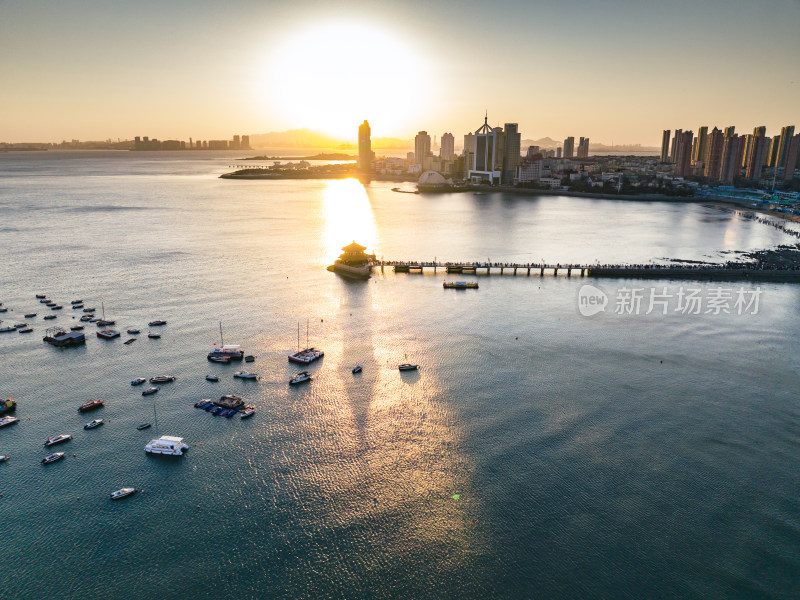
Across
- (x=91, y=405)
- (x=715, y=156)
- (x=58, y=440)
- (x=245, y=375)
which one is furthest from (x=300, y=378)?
(x=715, y=156)

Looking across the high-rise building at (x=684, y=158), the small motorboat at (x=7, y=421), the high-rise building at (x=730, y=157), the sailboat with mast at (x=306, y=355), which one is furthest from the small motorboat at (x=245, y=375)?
the high-rise building at (x=684, y=158)

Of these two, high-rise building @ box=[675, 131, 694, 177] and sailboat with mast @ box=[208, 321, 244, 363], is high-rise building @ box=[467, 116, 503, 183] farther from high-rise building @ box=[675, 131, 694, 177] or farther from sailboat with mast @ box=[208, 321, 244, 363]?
sailboat with mast @ box=[208, 321, 244, 363]

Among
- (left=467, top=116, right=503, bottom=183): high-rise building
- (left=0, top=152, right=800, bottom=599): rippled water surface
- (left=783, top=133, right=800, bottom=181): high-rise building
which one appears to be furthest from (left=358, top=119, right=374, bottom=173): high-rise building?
(left=0, top=152, right=800, bottom=599): rippled water surface

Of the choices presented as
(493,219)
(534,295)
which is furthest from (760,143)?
(534,295)

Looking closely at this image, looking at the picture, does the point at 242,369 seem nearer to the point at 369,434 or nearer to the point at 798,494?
the point at 369,434

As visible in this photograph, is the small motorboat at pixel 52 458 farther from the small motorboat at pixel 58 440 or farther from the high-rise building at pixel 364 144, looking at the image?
the high-rise building at pixel 364 144
